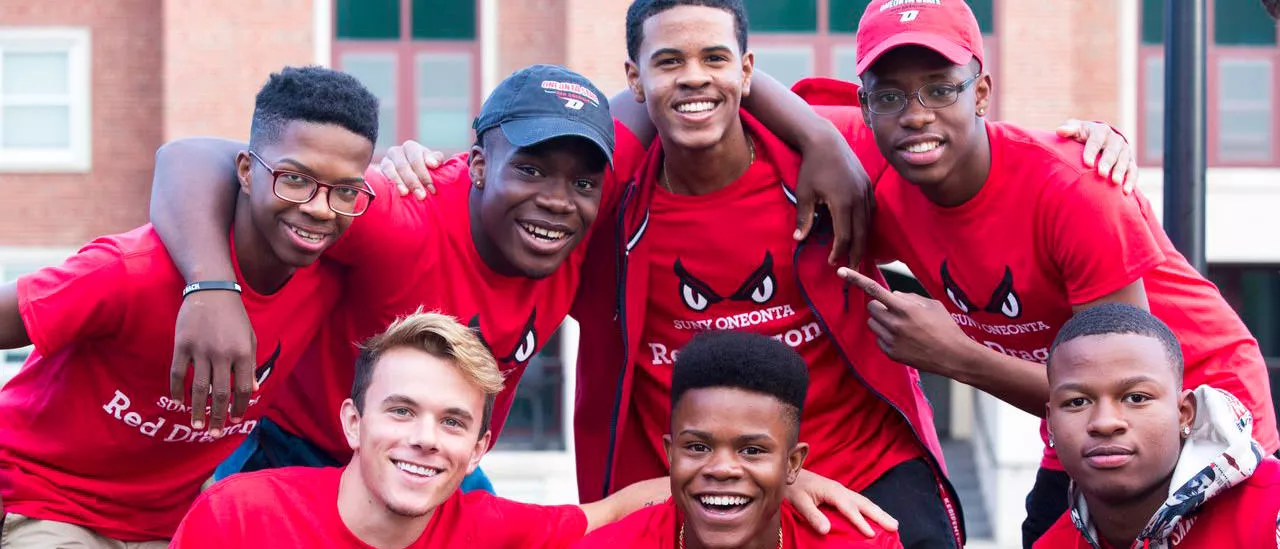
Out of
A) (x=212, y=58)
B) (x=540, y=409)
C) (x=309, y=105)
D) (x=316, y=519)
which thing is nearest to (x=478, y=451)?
(x=316, y=519)

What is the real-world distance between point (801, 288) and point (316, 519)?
5.64 ft

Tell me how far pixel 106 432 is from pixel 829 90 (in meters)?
2.83

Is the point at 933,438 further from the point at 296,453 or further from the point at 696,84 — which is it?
the point at 296,453

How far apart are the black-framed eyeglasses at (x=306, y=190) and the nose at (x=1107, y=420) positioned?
2.21 meters

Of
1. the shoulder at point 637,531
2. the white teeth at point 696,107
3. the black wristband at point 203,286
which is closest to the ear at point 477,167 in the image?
the white teeth at point 696,107

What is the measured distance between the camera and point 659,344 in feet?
15.9

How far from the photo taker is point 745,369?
420 cm

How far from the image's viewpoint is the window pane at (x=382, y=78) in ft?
57.4

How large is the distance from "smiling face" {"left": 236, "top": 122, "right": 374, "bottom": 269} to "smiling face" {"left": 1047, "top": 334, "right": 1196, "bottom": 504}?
216cm

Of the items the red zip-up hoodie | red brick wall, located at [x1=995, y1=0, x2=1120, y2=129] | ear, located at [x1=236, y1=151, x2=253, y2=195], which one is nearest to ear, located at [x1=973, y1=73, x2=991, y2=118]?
the red zip-up hoodie

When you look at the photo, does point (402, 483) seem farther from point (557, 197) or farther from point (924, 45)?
point (924, 45)

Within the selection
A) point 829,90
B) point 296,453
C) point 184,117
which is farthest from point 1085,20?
point 296,453

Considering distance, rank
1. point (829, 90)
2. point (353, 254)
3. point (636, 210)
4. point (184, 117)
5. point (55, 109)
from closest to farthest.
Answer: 1. point (353, 254)
2. point (636, 210)
3. point (829, 90)
4. point (184, 117)
5. point (55, 109)

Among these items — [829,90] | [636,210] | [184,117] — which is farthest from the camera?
[184,117]
